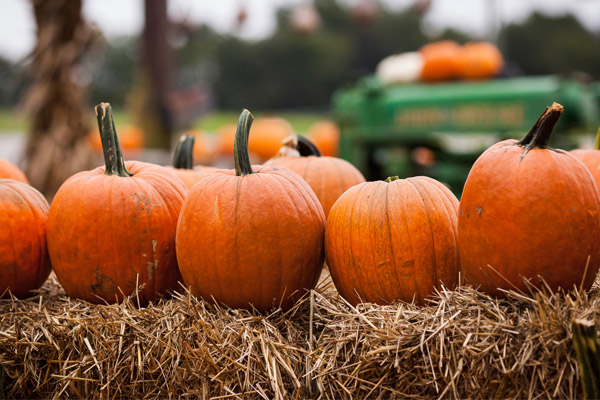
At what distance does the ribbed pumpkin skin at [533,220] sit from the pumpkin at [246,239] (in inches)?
24.0

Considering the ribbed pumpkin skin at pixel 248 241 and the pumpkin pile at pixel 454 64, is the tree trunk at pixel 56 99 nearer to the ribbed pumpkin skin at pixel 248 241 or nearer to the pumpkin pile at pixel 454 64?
the ribbed pumpkin skin at pixel 248 241

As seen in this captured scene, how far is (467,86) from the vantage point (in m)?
7.48

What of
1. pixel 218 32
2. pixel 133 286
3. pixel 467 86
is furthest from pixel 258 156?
pixel 218 32

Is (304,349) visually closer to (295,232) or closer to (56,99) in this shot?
(295,232)

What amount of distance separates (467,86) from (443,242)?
5.99m

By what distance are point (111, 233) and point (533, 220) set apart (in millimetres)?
1470

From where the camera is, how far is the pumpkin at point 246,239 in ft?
6.52

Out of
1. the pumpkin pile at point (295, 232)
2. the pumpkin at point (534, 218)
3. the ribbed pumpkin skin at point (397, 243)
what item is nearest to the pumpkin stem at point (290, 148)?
the pumpkin pile at point (295, 232)

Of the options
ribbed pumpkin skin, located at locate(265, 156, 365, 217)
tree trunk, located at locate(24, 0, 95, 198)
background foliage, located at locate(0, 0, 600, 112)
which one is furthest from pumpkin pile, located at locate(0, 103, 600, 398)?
background foliage, located at locate(0, 0, 600, 112)

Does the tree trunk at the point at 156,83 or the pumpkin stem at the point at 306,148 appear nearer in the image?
the pumpkin stem at the point at 306,148

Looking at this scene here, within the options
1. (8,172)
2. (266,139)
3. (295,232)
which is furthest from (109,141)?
(266,139)

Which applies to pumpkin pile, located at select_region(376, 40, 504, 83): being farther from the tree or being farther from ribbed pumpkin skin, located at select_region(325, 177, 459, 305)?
the tree

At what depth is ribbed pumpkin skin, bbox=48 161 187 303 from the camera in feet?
7.01

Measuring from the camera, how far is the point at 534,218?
1.73 metres
